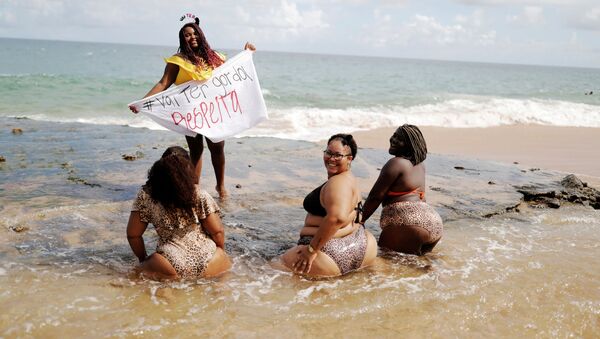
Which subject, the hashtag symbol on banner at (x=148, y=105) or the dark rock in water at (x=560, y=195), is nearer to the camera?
the hashtag symbol on banner at (x=148, y=105)

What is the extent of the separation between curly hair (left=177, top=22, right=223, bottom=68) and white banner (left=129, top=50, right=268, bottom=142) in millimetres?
123

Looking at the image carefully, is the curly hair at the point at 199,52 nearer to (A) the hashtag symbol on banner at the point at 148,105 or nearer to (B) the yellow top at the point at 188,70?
(B) the yellow top at the point at 188,70

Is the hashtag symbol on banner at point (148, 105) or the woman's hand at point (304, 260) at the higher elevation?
the hashtag symbol on banner at point (148, 105)

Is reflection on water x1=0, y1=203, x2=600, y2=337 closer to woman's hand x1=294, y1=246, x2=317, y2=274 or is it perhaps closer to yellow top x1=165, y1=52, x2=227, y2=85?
woman's hand x1=294, y1=246, x2=317, y2=274

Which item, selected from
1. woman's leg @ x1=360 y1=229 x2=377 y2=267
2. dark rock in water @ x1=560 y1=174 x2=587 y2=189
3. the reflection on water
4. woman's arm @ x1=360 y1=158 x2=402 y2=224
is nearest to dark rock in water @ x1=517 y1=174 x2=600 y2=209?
dark rock in water @ x1=560 y1=174 x2=587 y2=189

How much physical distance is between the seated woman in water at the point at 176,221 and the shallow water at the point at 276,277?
0.15m

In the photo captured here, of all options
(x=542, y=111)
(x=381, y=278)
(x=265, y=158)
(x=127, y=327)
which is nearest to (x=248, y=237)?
(x=381, y=278)

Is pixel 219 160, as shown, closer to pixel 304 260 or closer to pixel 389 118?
pixel 304 260

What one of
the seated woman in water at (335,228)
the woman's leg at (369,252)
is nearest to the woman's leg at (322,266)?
the seated woman in water at (335,228)

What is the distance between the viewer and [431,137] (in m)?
15.7

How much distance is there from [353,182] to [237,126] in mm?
2501

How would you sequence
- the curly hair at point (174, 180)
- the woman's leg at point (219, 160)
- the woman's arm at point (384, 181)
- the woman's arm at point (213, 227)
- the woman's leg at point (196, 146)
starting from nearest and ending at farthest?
1. the curly hair at point (174, 180)
2. the woman's arm at point (213, 227)
3. the woman's arm at point (384, 181)
4. the woman's leg at point (196, 146)
5. the woman's leg at point (219, 160)

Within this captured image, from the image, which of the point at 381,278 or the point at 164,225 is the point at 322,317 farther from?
the point at 164,225

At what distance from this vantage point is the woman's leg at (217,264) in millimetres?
4219
